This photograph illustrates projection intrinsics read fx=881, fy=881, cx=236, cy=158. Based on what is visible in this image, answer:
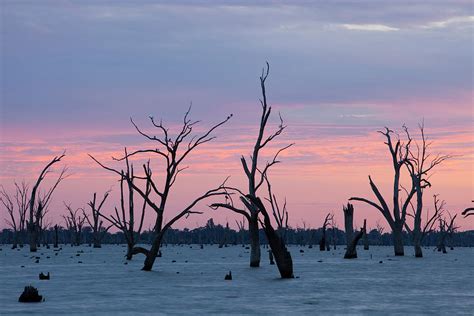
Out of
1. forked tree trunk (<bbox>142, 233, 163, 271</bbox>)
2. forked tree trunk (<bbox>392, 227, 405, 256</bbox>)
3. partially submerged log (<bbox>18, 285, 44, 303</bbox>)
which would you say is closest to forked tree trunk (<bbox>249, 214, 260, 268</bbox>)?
forked tree trunk (<bbox>142, 233, 163, 271</bbox>)

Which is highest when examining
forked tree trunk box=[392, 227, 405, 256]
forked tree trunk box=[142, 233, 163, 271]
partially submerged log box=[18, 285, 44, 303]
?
forked tree trunk box=[392, 227, 405, 256]

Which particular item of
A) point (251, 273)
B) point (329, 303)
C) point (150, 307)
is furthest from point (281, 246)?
point (150, 307)

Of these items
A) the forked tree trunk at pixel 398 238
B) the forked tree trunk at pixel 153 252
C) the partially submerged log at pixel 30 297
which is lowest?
the partially submerged log at pixel 30 297

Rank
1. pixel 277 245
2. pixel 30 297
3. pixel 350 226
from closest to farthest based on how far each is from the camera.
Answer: pixel 30 297, pixel 277 245, pixel 350 226

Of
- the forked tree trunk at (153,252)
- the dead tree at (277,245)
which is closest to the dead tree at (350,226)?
the forked tree trunk at (153,252)

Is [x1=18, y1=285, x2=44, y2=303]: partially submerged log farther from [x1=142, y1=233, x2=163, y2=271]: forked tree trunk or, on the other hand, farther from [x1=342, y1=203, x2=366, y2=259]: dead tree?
[x1=342, y1=203, x2=366, y2=259]: dead tree

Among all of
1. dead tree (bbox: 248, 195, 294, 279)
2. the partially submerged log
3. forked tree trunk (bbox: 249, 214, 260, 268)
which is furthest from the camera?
forked tree trunk (bbox: 249, 214, 260, 268)

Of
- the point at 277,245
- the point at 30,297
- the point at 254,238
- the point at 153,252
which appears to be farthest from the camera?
the point at 254,238

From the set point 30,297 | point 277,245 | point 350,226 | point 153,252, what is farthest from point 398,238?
point 30,297

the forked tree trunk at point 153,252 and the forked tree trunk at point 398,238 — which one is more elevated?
the forked tree trunk at point 398,238

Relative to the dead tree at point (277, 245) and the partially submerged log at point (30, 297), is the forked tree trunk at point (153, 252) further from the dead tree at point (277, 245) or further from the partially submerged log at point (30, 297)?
the partially submerged log at point (30, 297)

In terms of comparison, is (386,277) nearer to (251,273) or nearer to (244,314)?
(251,273)

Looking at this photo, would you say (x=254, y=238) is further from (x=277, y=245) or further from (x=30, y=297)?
(x=30, y=297)

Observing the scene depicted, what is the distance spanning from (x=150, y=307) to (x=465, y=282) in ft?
47.6
